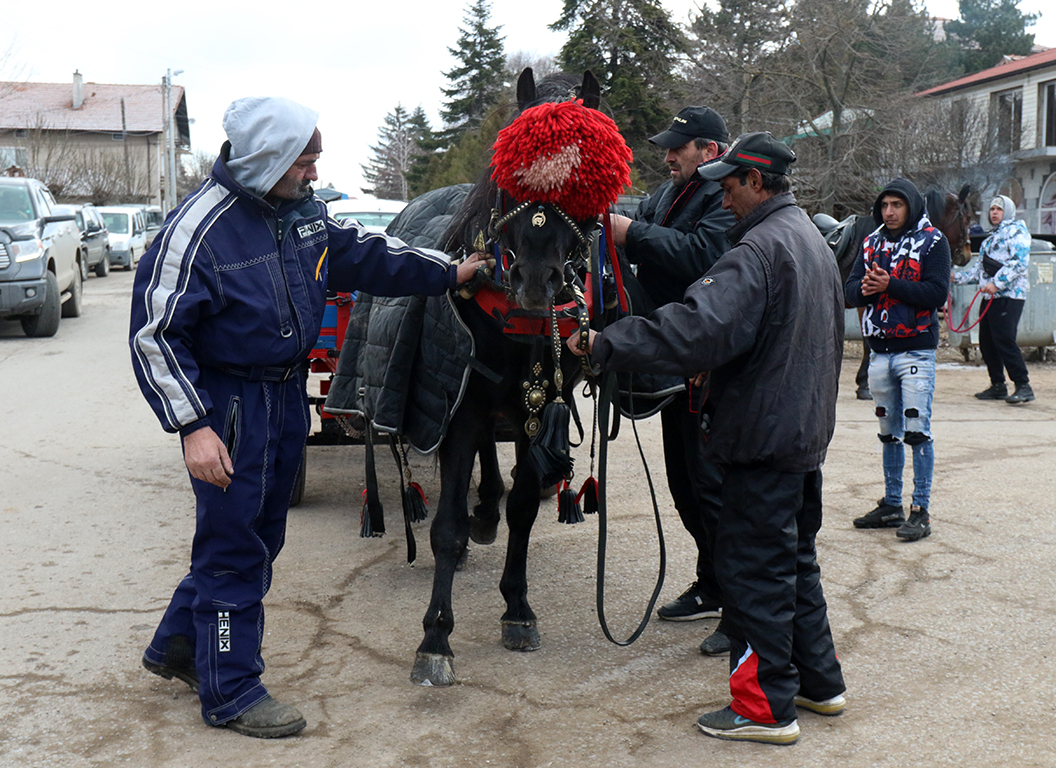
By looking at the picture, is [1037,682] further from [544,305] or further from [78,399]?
[78,399]

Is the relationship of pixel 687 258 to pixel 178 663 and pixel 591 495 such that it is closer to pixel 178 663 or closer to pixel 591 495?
pixel 591 495

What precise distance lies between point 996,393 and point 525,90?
8118 millimetres

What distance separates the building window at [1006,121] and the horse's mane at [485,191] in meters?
29.2

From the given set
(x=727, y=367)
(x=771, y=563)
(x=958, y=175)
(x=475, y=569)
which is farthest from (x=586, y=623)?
(x=958, y=175)

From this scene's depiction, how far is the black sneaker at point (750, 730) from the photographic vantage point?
9.94 feet

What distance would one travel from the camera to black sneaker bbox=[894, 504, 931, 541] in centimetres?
512

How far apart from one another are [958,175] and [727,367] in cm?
2555

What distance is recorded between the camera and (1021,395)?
9.53 m

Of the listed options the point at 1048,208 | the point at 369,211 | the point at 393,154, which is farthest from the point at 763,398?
the point at 393,154

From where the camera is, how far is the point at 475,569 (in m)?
4.79

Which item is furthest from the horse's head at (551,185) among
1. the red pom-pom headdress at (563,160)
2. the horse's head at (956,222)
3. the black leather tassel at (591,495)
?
the horse's head at (956,222)

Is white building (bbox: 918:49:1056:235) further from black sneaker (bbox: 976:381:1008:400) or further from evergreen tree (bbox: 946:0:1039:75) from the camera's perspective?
black sneaker (bbox: 976:381:1008:400)

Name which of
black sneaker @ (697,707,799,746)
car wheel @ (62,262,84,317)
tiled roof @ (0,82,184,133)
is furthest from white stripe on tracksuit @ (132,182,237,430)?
tiled roof @ (0,82,184,133)

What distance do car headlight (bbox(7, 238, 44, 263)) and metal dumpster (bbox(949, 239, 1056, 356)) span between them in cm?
1150
